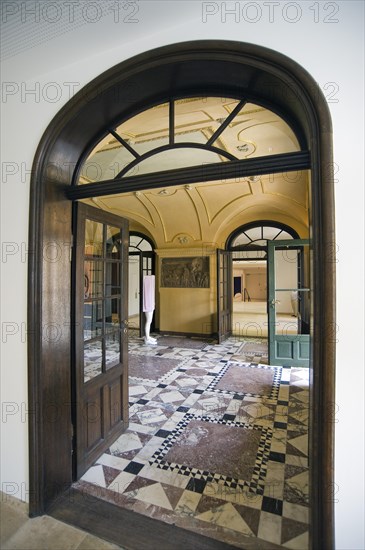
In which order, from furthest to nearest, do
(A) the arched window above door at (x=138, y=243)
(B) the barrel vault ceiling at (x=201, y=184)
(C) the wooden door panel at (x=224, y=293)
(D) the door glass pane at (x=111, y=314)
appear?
1. (A) the arched window above door at (x=138, y=243)
2. (C) the wooden door panel at (x=224, y=293)
3. (D) the door glass pane at (x=111, y=314)
4. (B) the barrel vault ceiling at (x=201, y=184)

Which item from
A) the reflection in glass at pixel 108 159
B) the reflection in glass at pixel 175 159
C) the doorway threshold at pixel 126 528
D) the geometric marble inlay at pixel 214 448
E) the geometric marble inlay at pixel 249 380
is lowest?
the geometric marble inlay at pixel 214 448

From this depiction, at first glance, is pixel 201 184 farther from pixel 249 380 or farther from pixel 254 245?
pixel 249 380

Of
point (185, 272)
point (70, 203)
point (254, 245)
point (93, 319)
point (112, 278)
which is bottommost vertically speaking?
point (93, 319)

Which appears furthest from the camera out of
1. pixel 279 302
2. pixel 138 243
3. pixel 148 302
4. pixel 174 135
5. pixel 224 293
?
pixel 138 243

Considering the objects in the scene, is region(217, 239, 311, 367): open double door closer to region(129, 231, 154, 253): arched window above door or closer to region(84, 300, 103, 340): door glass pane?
region(129, 231, 154, 253): arched window above door

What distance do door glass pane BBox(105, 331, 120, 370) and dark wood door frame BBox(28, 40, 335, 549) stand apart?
1.65 ft

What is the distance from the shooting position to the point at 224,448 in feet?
8.63

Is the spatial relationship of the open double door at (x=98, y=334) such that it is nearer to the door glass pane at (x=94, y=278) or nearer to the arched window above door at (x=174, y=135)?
the door glass pane at (x=94, y=278)

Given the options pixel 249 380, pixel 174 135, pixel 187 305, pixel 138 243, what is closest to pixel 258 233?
pixel 187 305

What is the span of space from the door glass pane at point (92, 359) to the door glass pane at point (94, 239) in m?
0.76

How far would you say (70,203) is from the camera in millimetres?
2082

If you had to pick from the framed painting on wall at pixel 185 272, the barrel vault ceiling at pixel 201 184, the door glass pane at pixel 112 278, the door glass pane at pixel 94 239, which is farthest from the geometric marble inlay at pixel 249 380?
the barrel vault ceiling at pixel 201 184

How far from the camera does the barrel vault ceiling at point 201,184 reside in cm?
224

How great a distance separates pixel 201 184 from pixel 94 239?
3.86m
